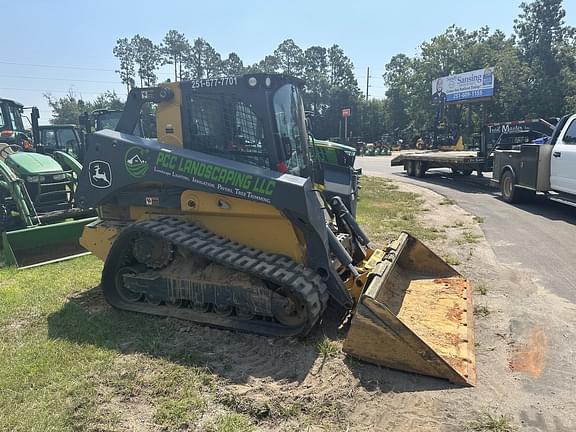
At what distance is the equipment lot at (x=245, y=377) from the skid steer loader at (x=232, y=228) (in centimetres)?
26

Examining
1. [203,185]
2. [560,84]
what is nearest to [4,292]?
[203,185]

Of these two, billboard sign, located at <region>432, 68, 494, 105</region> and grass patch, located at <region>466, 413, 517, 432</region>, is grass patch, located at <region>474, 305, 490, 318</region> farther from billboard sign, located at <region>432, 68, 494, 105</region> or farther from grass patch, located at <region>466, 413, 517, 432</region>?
billboard sign, located at <region>432, 68, 494, 105</region>

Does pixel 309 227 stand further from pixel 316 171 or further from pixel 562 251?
pixel 562 251

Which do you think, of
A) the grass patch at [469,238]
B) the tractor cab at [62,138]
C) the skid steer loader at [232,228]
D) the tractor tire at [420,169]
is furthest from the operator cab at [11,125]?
the tractor tire at [420,169]

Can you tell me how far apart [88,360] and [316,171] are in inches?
134

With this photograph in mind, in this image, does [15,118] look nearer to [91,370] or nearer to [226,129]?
[226,129]

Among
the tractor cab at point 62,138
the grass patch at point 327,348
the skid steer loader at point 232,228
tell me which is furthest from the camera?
the tractor cab at point 62,138

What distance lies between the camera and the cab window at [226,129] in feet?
15.6

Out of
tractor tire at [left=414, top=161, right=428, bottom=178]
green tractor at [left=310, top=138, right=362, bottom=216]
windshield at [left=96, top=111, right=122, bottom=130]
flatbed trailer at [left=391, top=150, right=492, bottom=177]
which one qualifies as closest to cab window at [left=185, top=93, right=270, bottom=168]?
green tractor at [left=310, top=138, right=362, bottom=216]

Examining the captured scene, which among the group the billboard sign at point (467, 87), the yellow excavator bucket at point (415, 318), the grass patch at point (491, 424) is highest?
the billboard sign at point (467, 87)

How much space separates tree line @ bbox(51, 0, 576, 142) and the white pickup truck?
19839 millimetres

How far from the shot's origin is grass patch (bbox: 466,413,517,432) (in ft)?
9.91

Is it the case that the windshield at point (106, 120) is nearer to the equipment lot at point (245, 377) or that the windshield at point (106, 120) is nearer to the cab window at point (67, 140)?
the cab window at point (67, 140)

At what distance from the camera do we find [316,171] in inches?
239
